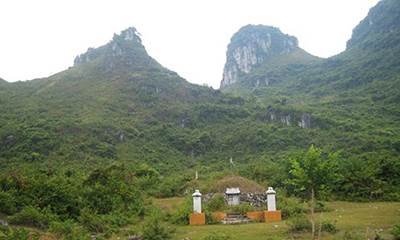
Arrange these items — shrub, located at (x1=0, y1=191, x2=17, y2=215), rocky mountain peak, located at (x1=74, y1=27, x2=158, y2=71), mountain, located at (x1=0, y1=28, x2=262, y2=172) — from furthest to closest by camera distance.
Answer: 1. rocky mountain peak, located at (x1=74, y1=27, x2=158, y2=71)
2. mountain, located at (x1=0, y1=28, x2=262, y2=172)
3. shrub, located at (x1=0, y1=191, x2=17, y2=215)

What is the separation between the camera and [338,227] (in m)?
16.5

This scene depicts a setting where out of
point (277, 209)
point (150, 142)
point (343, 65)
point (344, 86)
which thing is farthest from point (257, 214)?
point (343, 65)

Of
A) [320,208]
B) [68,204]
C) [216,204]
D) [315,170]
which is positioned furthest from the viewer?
[216,204]

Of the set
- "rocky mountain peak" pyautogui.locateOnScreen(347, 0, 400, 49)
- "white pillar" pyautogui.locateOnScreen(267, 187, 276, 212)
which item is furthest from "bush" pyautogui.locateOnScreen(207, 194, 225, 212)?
"rocky mountain peak" pyautogui.locateOnScreen(347, 0, 400, 49)

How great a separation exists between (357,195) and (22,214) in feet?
58.7

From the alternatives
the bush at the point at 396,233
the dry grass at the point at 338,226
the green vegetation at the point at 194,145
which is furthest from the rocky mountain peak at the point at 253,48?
the bush at the point at 396,233

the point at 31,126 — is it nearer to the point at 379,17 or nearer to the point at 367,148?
the point at 367,148

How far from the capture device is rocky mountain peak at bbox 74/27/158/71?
10638 centimetres

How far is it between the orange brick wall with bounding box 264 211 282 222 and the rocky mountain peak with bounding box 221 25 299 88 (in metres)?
137

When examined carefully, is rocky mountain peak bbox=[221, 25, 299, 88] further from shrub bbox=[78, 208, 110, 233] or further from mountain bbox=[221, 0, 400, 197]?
shrub bbox=[78, 208, 110, 233]

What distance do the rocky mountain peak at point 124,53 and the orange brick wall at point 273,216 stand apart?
8763cm

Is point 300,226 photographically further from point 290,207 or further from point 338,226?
point 290,207

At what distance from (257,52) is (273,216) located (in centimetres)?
14207

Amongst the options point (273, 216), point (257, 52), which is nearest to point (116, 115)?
point (273, 216)
